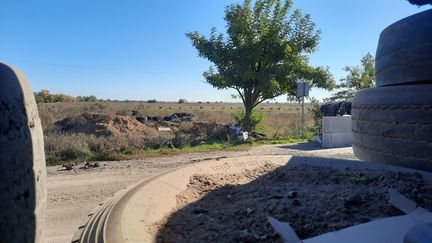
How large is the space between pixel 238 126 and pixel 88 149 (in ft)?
28.7

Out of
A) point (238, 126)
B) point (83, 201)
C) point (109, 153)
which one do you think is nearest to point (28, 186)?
point (83, 201)

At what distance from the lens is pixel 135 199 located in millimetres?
1998

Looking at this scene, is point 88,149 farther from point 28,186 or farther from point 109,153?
point 28,186

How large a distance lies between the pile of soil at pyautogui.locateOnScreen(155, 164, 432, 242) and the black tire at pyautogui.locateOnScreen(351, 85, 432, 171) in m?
0.20

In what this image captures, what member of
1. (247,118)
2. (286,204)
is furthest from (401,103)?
(247,118)

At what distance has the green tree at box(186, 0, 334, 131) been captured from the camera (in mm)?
17094

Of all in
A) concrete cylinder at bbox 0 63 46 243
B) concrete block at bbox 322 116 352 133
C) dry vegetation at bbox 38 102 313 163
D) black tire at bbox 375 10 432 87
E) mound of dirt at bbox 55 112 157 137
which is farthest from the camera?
mound of dirt at bbox 55 112 157 137

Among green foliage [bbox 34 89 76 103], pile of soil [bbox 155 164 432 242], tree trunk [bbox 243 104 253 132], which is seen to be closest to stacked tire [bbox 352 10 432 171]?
pile of soil [bbox 155 164 432 242]

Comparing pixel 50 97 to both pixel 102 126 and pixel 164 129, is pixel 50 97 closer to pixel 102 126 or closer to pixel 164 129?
pixel 164 129

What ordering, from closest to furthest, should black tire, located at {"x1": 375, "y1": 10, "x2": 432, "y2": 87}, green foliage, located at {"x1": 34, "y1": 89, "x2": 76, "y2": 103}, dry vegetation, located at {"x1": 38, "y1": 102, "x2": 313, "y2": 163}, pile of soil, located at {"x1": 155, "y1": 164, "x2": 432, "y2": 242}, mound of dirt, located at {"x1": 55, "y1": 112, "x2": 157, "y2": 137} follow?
pile of soil, located at {"x1": 155, "y1": 164, "x2": 432, "y2": 242}
black tire, located at {"x1": 375, "y1": 10, "x2": 432, "y2": 87}
dry vegetation, located at {"x1": 38, "y1": 102, "x2": 313, "y2": 163}
mound of dirt, located at {"x1": 55, "y1": 112, "x2": 157, "y2": 137}
green foliage, located at {"x1": 34, "y1": 89, "x2": 76, "y2": 103}

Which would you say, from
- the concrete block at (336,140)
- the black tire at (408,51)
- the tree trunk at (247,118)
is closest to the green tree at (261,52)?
the tree trunk at (247,118)

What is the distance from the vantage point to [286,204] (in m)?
1.85

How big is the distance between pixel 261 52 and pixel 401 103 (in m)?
15.5

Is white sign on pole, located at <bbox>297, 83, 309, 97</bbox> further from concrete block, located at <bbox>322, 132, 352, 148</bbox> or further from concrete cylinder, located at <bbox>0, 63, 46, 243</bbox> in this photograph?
concrete cylinder, located at <bbox>0, 63, 46, 243</bbox>
